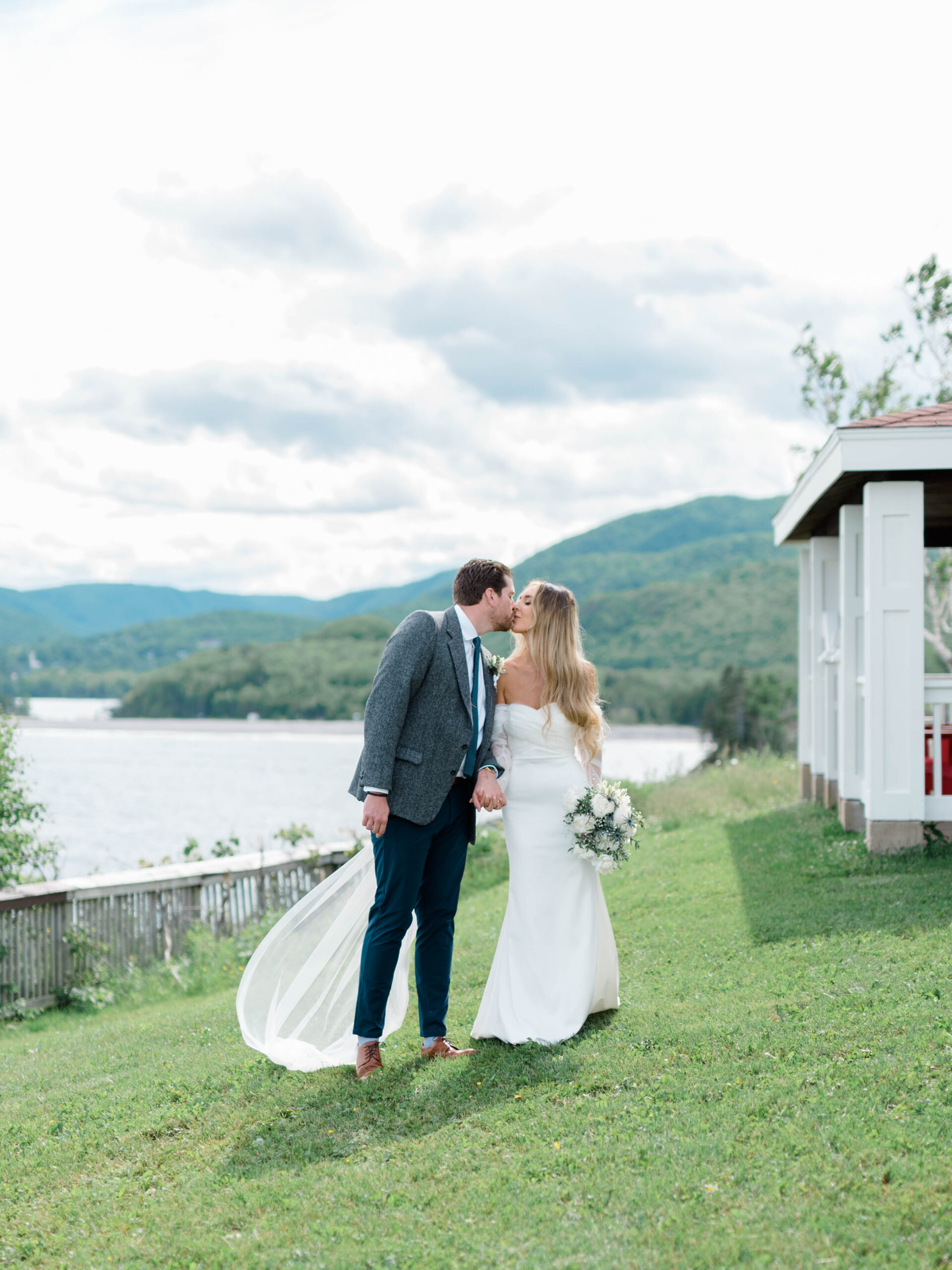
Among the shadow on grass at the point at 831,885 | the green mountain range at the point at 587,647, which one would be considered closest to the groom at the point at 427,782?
the shadow on grass at the point at 831,885

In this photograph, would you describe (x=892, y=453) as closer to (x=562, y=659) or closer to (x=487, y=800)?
(x=562, y=659)

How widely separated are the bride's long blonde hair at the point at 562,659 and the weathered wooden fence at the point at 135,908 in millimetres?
6357

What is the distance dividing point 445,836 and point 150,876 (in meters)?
6.39

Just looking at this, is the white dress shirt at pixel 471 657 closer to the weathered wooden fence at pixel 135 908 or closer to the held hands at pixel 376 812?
the held hands at pixel 376 812

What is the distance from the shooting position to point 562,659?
16.8 feet

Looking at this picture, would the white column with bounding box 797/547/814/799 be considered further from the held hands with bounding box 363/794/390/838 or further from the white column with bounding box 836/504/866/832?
the held hands with bounding box 363/794/390/838

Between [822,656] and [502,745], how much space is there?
6735 millimetres

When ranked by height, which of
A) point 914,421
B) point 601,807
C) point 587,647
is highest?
point 914,421

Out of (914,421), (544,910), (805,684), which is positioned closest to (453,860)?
(544,910)

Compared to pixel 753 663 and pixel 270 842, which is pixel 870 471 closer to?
pixel 270 842

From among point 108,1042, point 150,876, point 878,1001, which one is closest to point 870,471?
point 878,1001

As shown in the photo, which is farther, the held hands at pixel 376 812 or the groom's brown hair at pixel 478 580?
the groom's brown hair at pixel 478 580

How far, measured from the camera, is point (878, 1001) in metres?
5.00

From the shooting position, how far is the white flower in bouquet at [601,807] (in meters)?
4.98
